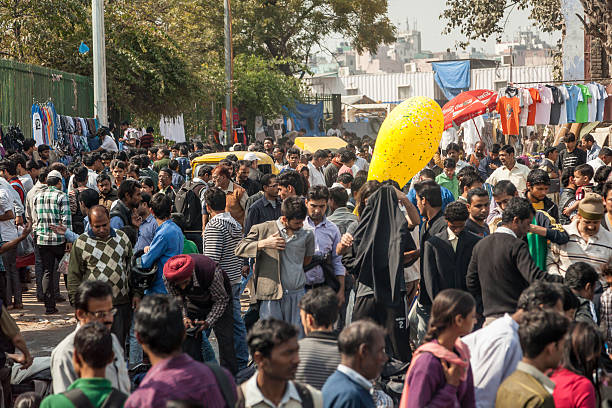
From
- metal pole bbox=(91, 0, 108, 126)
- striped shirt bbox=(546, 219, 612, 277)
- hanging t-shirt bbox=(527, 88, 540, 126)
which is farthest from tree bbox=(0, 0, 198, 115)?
striped shirt bbox=(546, 219, 612, 277)

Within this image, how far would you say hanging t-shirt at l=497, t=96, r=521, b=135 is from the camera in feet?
60.3

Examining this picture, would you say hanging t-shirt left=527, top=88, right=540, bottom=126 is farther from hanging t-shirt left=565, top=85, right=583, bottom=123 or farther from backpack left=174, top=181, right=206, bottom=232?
backpack left=174, top=181, right=206, bottom=232

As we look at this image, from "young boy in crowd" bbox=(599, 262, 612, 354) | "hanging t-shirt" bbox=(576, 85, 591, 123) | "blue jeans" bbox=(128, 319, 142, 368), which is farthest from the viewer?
"hanging t-shirt" bbox=(576, 85, 591, 123)

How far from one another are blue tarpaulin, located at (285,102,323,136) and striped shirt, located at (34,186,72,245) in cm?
2942

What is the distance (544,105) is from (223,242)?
12991 millimetres

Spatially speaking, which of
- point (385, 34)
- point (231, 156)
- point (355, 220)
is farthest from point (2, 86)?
point (385, 34)

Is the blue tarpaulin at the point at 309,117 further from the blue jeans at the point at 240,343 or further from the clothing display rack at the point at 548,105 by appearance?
the blue jeans at the point at 240,343

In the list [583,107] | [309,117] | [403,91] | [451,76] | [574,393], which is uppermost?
[451,76]

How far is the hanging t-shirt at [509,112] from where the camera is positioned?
1839 centimetres

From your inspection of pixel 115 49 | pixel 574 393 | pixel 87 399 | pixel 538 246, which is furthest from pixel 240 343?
pixel 115 49

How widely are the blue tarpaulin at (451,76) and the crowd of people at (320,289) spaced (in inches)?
1695

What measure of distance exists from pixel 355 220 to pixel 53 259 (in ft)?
13.7

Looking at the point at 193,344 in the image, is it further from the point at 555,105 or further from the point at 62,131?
the point at 555,105

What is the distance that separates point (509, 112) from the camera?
60.6ft
